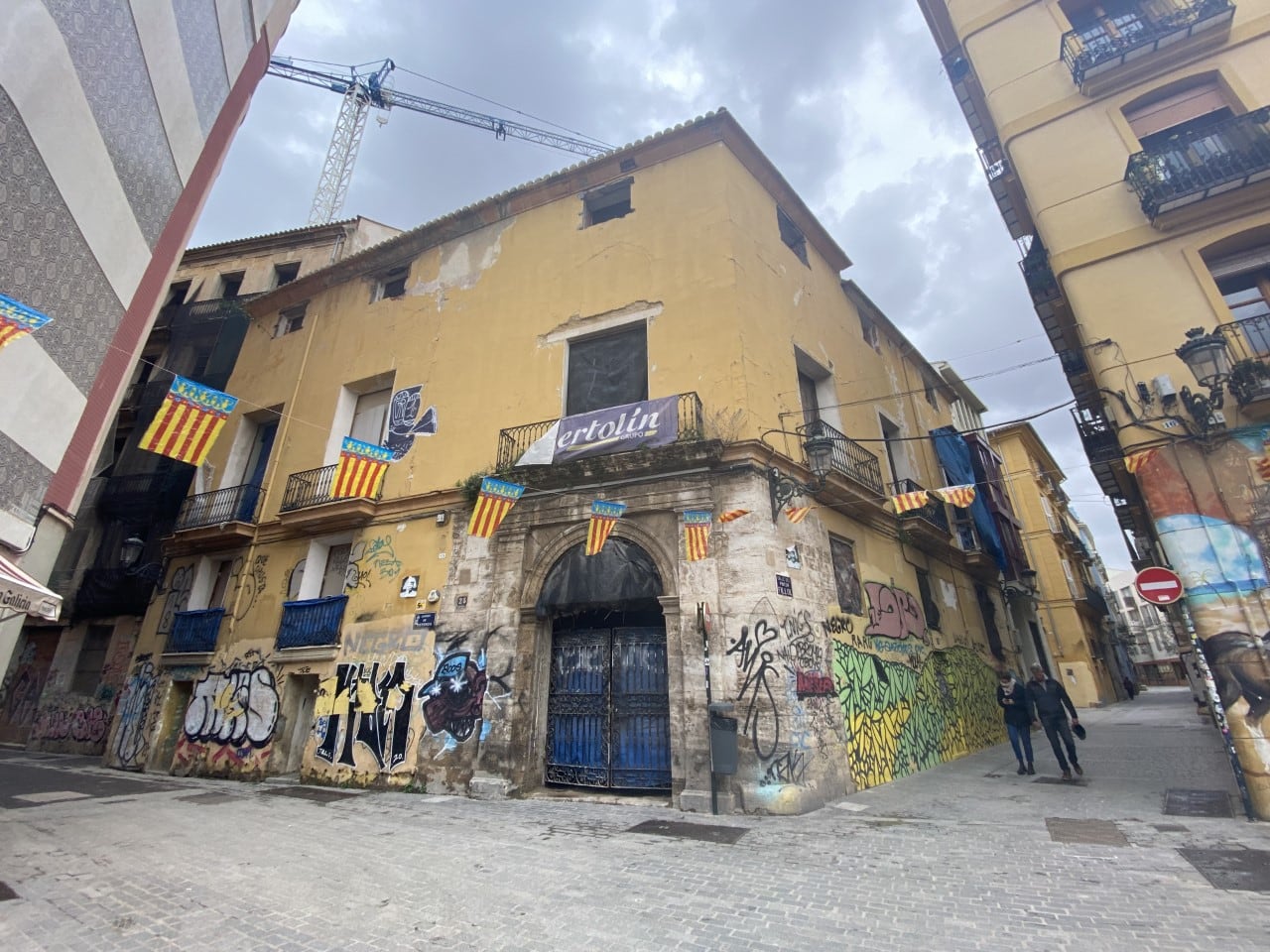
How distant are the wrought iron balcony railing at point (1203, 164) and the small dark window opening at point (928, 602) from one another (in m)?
8.50

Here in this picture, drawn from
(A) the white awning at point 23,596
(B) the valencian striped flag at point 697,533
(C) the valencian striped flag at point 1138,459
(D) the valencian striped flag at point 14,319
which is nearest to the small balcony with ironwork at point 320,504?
(A) the white awning at point 23,596

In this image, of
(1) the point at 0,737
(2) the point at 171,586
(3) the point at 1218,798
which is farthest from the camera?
(1) the point at 0,737

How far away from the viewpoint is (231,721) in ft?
39.4

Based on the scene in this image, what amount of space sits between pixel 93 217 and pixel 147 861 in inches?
255

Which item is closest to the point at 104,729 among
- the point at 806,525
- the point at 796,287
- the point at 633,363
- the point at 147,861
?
the point at 147,861

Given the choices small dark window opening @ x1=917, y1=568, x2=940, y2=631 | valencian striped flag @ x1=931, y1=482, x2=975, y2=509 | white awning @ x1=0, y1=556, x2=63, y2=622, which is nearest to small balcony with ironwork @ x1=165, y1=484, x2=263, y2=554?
white awning @ x1=0, y1=556, x2=63, y2=622

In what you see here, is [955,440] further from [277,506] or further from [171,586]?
[171,586]

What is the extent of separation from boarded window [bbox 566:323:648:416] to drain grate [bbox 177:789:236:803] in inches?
333

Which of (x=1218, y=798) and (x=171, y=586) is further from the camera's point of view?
(x=171, y=586)

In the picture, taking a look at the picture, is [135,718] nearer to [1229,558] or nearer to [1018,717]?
[1018,717]

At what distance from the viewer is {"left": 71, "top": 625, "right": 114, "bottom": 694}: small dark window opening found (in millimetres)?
16234

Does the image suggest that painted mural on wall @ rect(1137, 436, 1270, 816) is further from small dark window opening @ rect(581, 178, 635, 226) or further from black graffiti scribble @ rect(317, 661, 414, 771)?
black graffiti scribble @ rect(317, 661, 414, 771)

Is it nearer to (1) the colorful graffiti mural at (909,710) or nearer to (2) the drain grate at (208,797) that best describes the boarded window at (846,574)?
(1) the colorful graffiti mural at (909,710)

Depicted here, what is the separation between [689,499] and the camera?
30.5ft
